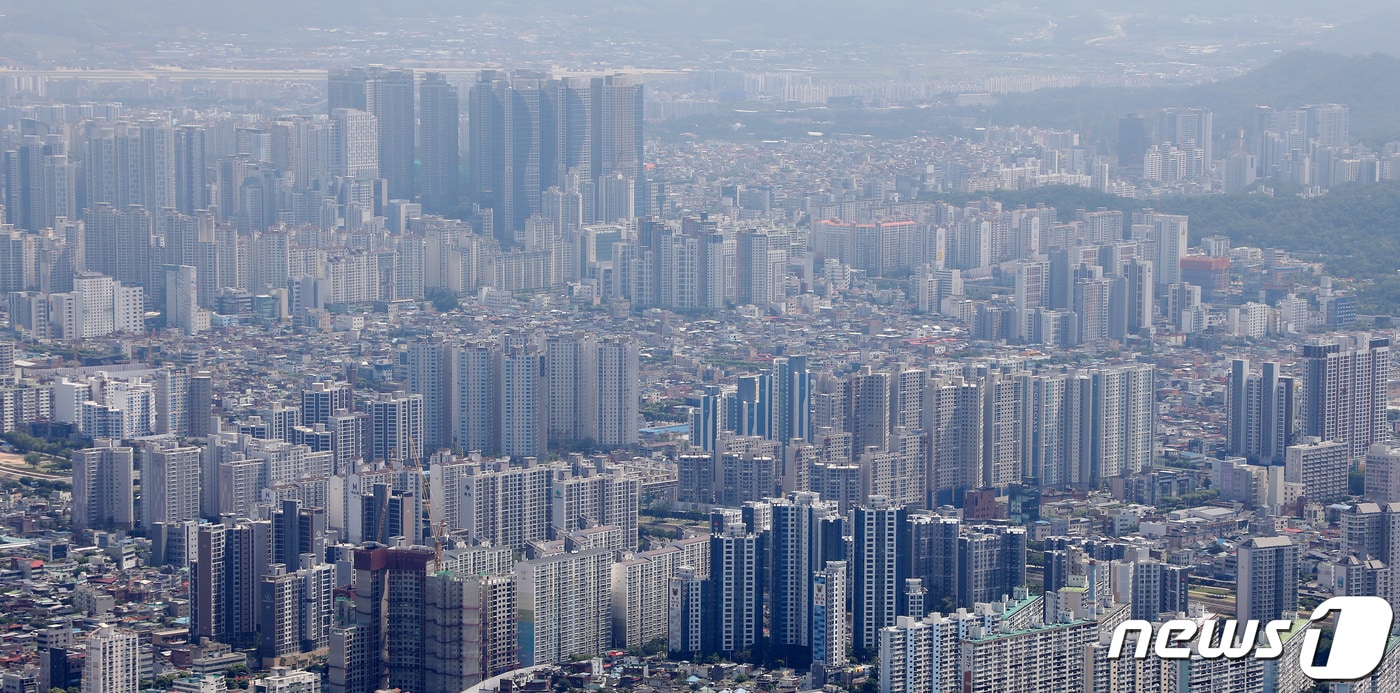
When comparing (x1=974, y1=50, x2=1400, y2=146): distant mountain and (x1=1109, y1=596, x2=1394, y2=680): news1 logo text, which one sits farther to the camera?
(x1=974, y1=50, x2=1400, y2=146): distant mountain

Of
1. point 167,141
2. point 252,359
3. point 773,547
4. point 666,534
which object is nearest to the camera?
point 773,547

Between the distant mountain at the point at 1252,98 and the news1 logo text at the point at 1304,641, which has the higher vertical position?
the distant mountain at the point at 1252,98

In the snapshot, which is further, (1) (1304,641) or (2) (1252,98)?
(2) (1252,98)

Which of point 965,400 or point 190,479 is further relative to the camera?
point 965,400

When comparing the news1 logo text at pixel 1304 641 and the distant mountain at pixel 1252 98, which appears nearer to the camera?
the news1 logo text at pixel 1304 641

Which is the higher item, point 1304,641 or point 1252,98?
point 1252,98

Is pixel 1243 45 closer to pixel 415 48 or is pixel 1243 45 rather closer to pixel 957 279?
pixel 415 48

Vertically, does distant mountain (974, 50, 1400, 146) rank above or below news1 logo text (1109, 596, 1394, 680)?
above

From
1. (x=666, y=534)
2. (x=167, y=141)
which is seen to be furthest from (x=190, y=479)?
(x=167, y=141)
